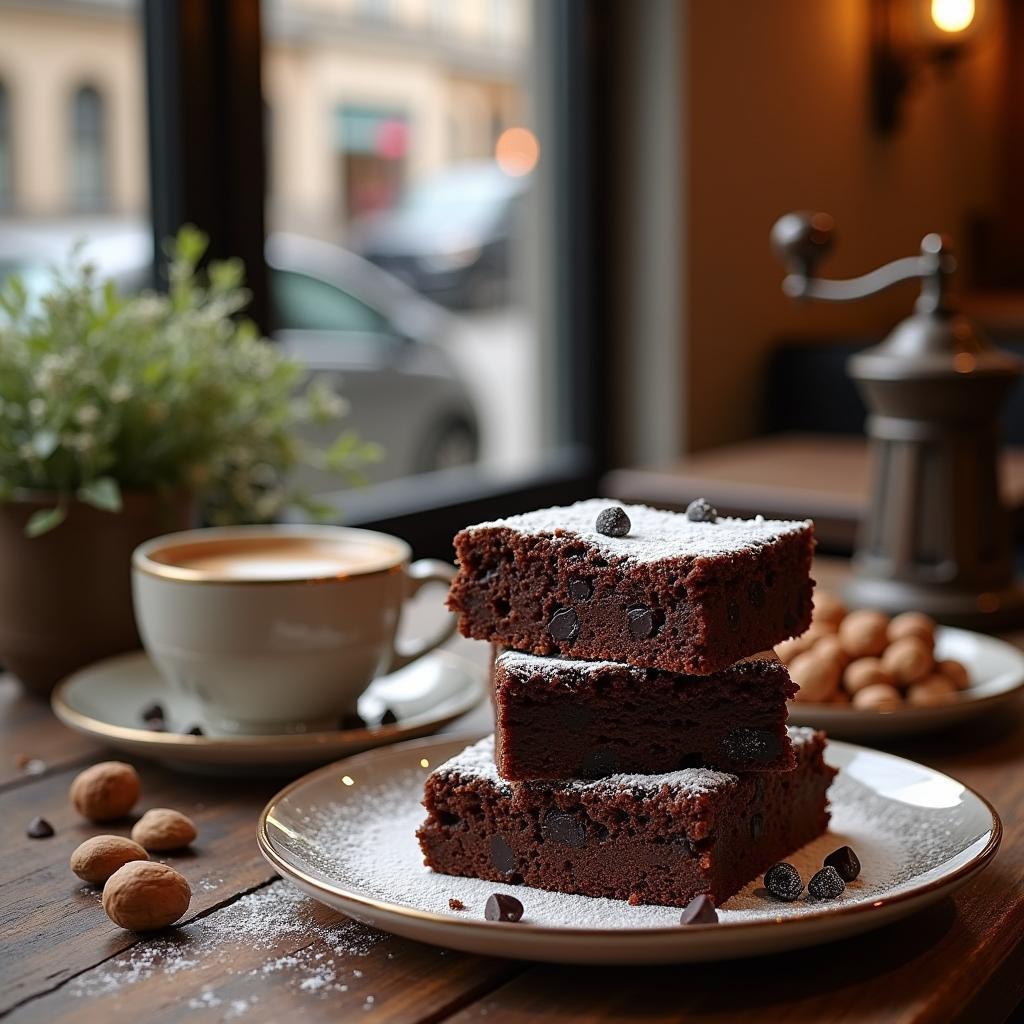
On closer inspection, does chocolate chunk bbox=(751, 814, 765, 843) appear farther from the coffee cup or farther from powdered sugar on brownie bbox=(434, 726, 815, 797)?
the coffee cup

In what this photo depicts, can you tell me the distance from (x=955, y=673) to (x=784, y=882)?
0.43 meters

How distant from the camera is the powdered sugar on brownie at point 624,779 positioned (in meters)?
0.75

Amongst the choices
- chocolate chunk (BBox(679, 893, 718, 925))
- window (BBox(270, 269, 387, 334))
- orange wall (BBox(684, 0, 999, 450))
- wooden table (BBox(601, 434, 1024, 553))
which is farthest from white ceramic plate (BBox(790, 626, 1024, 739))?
orange wall (BBox(684, 0, 999, 450))

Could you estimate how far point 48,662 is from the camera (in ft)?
3.92

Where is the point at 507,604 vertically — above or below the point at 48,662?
above

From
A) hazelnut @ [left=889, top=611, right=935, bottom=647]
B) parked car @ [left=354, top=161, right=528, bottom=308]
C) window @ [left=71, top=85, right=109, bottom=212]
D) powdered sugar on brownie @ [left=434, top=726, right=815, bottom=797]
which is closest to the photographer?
powdered sugar on brownie @ [left=434, top=726, right=815, bottom=797]

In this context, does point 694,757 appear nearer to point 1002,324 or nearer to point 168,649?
point 168,649

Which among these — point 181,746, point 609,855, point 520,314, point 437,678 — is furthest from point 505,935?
point 520,314

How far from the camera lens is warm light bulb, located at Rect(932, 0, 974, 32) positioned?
3.38 meters

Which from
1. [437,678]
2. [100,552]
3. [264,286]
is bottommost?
[437,678]

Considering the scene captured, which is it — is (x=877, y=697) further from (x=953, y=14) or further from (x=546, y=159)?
(x=953, y=14)

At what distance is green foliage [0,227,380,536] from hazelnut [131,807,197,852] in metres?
0.35

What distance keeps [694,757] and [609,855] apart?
7 cm

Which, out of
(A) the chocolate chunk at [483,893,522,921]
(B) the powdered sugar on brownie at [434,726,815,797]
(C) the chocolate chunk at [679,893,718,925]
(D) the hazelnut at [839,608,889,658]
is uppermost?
(B) the powdered sugar on brownie at [434,726,815,797]
